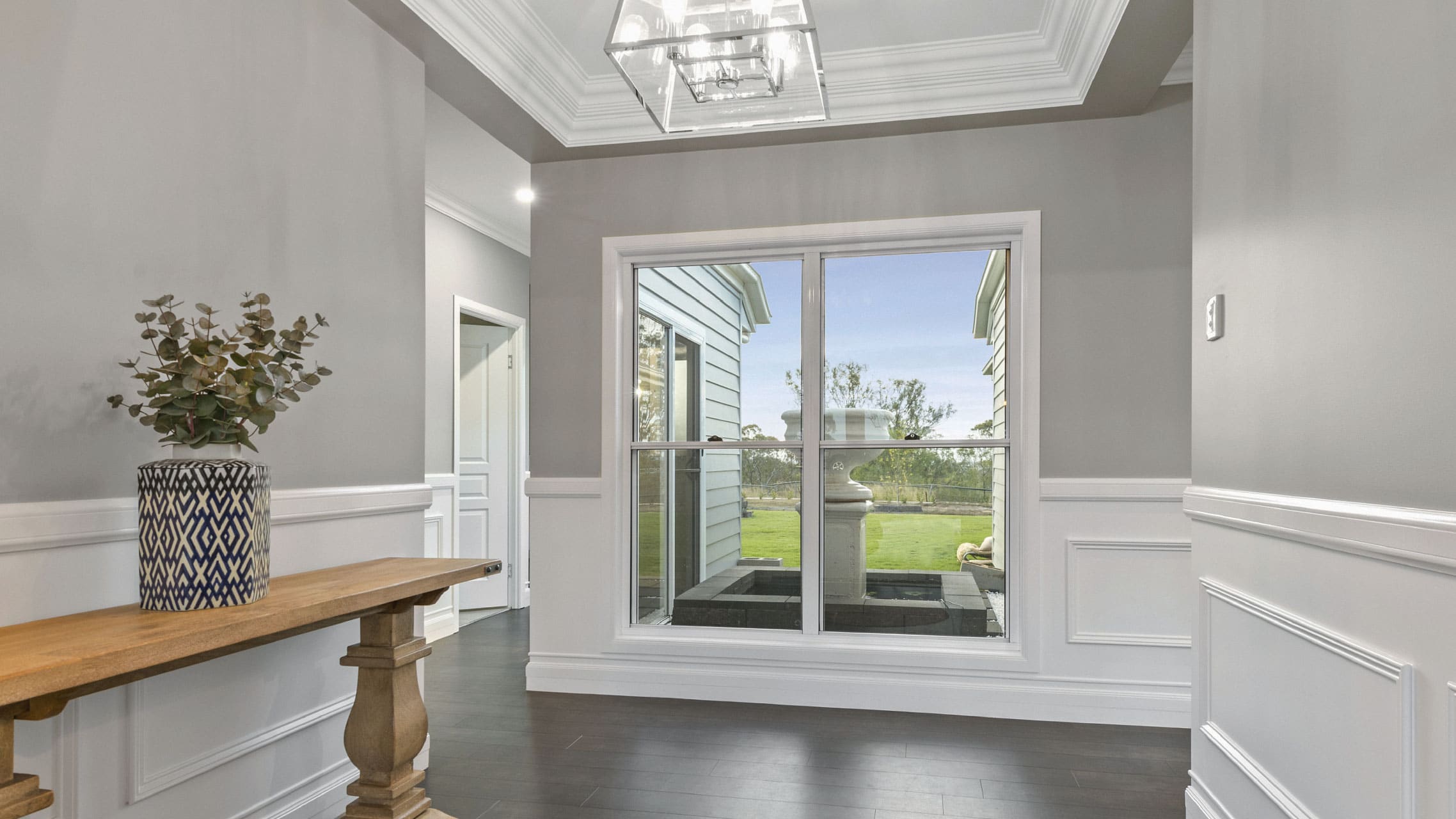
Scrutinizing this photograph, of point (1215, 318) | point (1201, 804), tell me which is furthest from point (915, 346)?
point (1201, 804)

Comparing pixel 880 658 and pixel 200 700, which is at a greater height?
pixel 200 700

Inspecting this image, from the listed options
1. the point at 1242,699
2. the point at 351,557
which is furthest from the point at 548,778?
the point at 1242,699

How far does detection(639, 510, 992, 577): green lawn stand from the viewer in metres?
3.67

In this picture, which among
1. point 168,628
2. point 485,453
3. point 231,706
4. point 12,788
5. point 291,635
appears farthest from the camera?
point 485,453

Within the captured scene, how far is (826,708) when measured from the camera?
3596 mm

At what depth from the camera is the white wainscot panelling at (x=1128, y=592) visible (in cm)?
341

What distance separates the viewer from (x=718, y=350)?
3.96 meters

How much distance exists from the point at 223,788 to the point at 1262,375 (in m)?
2.63

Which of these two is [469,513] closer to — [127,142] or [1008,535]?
[1008,535]

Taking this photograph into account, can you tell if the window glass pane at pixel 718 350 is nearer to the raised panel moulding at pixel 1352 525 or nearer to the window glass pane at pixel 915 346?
the window glass pane at pixel 915 346

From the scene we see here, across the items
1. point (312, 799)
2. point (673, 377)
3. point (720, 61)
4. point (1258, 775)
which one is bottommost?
point (312, 799)

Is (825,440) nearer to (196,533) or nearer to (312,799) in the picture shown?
(312,799)

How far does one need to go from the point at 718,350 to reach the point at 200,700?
8.04 feet

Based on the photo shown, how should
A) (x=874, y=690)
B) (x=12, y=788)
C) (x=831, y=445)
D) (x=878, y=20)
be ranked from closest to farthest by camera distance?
1. (x=12, y=788)
2. (x=878, y=20)
3. (x=874, y=690)
4. (x=831, y=445)
